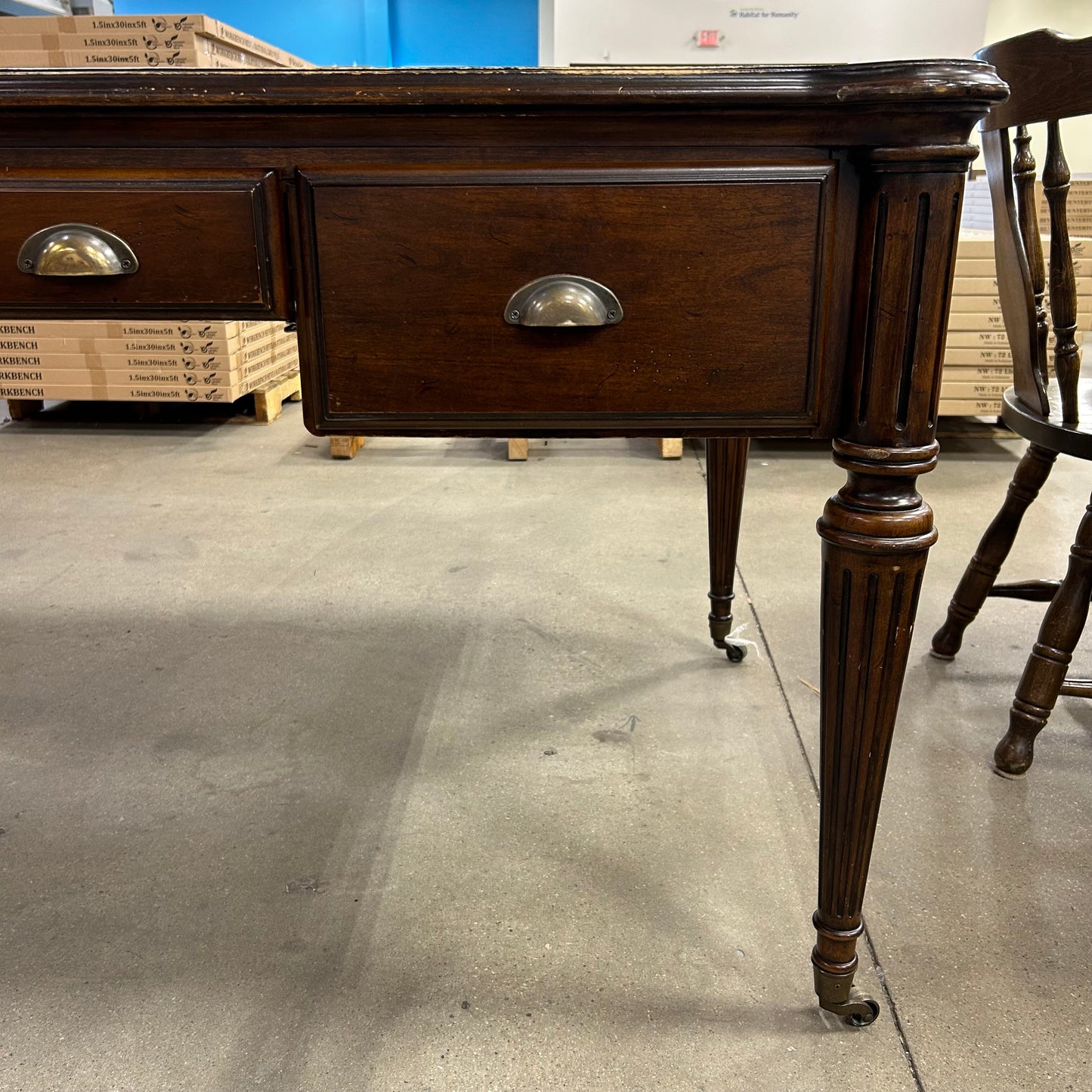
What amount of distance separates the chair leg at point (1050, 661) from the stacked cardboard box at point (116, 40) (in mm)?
2758

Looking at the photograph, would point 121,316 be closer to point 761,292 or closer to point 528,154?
point 528,154

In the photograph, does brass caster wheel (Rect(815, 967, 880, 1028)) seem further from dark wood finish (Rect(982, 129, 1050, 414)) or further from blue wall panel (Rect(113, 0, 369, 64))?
blue wall panel (Rect(113, 0, 369, 64))

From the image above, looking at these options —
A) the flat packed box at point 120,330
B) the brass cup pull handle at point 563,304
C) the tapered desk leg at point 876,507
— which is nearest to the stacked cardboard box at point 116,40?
the flat packed box at point 120,330

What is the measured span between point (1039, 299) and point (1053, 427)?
1.06 feet

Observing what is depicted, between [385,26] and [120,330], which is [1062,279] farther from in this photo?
[385,26]

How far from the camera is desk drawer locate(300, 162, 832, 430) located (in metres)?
0.73

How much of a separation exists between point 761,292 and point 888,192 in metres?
0.12

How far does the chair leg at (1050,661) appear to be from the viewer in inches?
51.9

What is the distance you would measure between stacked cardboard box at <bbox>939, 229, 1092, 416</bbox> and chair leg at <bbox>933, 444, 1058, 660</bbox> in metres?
1.43

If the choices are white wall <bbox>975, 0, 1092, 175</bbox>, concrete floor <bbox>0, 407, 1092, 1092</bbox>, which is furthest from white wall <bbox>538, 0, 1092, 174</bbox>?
concrete floor <bbox>0, 407, 1092, 1092</bbox>

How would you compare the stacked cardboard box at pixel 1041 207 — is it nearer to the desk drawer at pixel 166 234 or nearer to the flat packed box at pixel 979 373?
the flat packed box at pixel 979 373

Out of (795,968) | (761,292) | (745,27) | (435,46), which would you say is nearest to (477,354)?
(761,292)

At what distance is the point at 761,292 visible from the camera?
0.75 metres

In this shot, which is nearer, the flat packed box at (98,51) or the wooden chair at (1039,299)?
the wooden chair at (1039,299)
